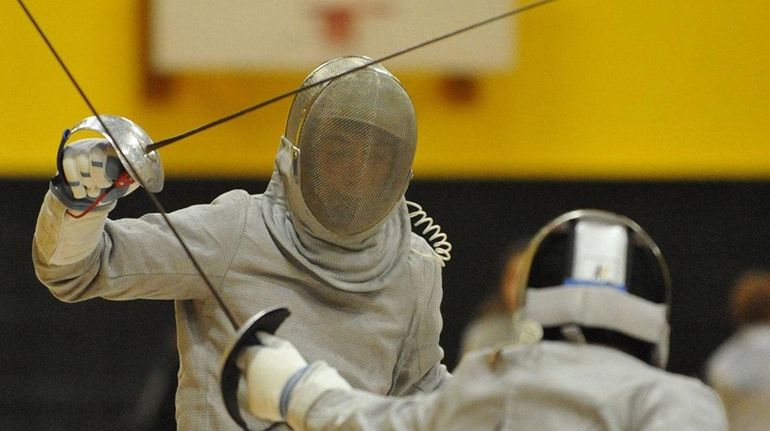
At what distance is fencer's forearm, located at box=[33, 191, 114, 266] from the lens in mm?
1942

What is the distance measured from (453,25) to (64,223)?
2.62 meters

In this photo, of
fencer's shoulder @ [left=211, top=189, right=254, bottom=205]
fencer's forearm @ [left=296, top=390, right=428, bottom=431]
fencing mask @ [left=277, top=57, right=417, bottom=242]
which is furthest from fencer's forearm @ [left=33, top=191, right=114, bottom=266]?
fencer's forearm @ [left=296, top=390, right=428, bottom=431]

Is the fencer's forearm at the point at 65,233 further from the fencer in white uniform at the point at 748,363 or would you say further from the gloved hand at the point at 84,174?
the fencer in white uniform at the point at 748,363

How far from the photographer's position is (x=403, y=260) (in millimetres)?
2318

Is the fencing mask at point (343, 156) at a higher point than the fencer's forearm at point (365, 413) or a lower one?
higher

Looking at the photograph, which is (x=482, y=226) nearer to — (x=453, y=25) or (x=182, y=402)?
(x=453, y=25)

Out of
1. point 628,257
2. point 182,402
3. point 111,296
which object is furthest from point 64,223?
point 628,257

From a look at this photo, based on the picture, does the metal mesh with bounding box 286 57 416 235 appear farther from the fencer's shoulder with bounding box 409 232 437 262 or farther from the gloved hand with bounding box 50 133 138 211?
the gloved hand with bounding box 50 133 138 211

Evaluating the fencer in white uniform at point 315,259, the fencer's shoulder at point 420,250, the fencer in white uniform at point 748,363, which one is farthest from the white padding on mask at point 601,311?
the fencer in white uniform at point 748,363

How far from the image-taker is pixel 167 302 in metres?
4.57

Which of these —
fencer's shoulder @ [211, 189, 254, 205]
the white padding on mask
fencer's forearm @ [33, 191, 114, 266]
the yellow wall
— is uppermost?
the white padding on mask

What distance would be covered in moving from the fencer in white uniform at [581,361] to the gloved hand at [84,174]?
0.56m

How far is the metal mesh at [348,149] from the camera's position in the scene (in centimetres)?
221

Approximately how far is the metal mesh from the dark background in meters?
2.23
